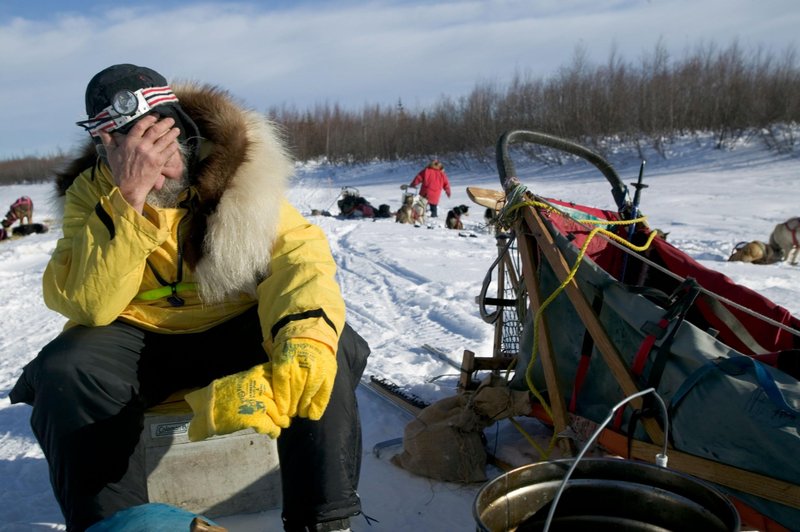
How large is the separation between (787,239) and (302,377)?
8875 mm

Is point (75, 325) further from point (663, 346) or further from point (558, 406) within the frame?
point (663, 346)

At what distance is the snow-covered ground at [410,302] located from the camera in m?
2.28

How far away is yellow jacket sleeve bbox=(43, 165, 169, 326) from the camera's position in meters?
1.73

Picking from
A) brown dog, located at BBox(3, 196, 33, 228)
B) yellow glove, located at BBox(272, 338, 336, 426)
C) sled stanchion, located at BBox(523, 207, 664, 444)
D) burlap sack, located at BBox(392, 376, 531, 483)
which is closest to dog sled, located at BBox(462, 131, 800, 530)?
sled stanchion, located at BBox(523, 207, 664, 444)

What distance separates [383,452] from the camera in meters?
2.64

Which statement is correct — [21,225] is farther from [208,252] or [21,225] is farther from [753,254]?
[208,252]

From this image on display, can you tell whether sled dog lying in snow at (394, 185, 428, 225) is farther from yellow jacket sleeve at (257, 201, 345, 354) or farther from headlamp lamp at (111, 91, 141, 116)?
headlamp lamp at (111, 91, 141, 116)

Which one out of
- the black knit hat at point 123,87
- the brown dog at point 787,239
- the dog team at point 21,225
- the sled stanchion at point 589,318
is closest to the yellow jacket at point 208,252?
the black knit hat at point 123,87

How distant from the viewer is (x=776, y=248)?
8609mm

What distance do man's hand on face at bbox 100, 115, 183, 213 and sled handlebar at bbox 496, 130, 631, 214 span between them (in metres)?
1.28

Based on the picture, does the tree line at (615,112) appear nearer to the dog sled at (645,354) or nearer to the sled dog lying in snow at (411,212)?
the sled dog lying in snow at (411,212)

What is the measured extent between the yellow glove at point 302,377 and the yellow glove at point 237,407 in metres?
0.03

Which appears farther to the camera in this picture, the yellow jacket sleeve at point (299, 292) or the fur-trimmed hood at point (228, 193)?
the fur-trimmed hood at point (228, 193)

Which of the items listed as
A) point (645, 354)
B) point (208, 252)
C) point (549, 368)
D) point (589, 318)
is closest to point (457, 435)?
point (549, 368)
